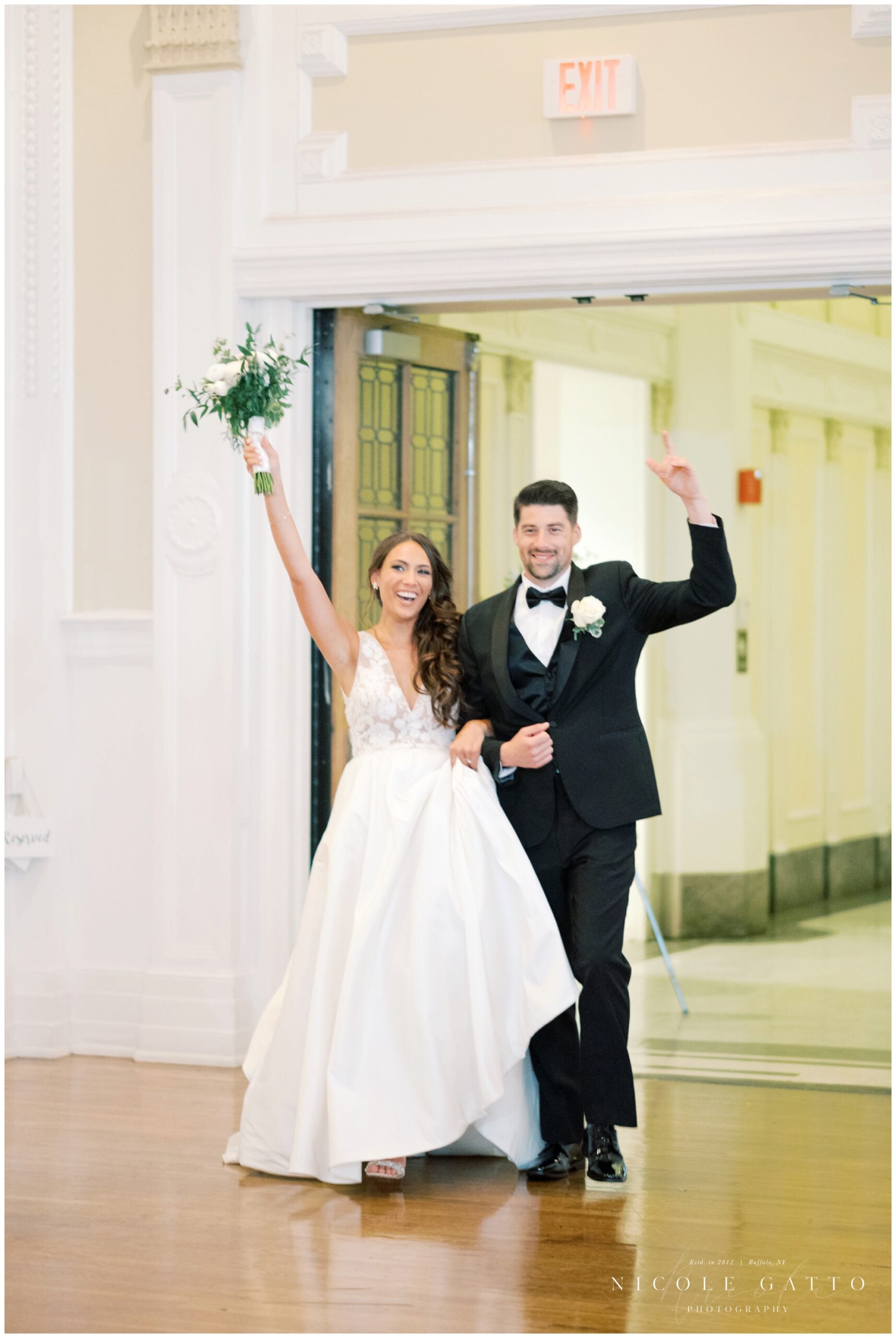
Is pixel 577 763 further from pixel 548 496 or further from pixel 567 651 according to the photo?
pixel 548 496

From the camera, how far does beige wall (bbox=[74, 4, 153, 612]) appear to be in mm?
5574

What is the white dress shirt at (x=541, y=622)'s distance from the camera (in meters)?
4.17

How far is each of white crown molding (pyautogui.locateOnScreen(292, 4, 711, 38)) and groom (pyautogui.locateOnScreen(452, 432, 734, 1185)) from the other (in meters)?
1.97

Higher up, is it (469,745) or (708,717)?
(469,745)

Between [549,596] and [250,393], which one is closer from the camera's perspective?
[250,393]

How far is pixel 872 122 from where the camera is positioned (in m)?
4.86

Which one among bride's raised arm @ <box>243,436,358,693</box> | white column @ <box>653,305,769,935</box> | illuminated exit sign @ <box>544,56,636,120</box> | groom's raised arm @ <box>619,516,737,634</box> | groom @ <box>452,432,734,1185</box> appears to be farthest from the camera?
white column @ <box>653,305,769,935</box>

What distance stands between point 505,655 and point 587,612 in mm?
310

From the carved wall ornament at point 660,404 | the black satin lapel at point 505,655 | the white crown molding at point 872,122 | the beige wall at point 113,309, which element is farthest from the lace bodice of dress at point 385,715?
the carved wall ornament at point 660,404

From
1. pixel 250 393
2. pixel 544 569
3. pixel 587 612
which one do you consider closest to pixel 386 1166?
pixel 587 612

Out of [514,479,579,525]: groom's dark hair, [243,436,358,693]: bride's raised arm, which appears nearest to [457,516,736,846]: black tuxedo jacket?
[514,479,579,525]: groom's dark hair

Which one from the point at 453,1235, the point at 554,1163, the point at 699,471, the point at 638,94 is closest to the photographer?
the point at 453,1235

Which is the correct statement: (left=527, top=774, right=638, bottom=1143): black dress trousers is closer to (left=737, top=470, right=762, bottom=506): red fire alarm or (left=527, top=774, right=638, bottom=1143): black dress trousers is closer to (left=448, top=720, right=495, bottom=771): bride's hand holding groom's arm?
(left=448, top=720, right=495, bottom=771): bride's hand holding groom's arm

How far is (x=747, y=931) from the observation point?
26.2ft
